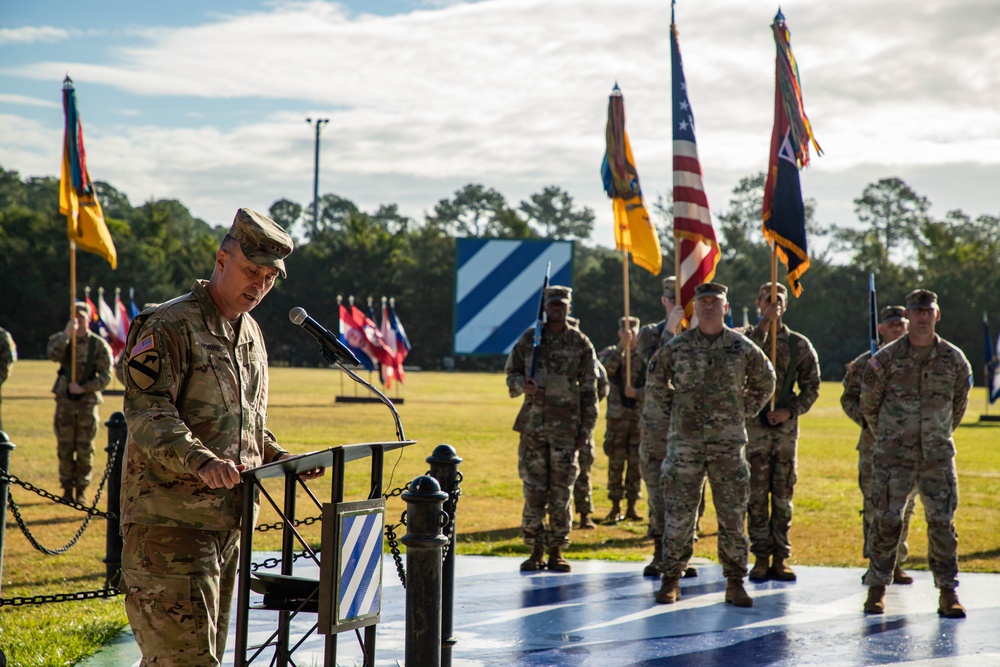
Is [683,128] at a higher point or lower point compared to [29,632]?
higher

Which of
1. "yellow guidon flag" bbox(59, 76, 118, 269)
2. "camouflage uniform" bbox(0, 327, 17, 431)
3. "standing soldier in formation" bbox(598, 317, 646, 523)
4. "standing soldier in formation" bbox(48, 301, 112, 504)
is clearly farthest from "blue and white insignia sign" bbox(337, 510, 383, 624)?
"yellow guidon flag" bbox(59, 76, 118, 269)

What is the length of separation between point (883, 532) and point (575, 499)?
4.80 meters

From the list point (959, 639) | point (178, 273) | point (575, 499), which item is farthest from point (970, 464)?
point (178, 273)

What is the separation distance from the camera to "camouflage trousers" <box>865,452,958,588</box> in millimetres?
7418

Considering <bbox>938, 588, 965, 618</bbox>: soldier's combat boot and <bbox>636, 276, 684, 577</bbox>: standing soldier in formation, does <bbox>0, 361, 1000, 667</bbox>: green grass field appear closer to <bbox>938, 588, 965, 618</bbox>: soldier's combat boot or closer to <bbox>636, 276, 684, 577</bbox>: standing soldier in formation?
<bbox>636, 276, 684, 577</bbox>: standing soldier in formation

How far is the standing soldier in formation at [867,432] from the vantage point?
→ 8539mm

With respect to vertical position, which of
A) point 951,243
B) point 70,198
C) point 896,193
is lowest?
point 70,198

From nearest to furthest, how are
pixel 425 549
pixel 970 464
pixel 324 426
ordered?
pixel 425 549 → pixel 970 464 → pixel 324 426

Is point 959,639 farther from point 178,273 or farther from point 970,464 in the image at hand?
point 178,273

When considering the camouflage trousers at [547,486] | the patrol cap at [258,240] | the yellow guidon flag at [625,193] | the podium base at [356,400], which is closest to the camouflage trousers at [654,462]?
the camouflage trousers at [547,486]

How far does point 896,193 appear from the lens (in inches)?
3821

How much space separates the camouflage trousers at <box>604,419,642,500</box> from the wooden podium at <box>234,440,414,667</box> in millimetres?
8404

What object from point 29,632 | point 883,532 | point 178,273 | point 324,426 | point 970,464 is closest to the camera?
point 29,632

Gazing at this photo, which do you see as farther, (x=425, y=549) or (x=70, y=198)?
(x=70, y=198)
